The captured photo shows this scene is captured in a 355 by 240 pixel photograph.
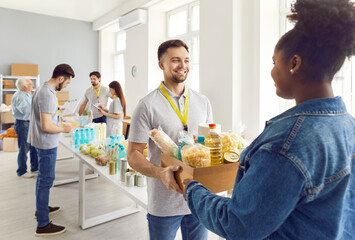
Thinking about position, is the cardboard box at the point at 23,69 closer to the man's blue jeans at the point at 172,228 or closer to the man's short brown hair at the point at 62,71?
the man's short brown hair at the point at 62,71

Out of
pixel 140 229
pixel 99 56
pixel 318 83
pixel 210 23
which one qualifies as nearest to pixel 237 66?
pixel 210 23

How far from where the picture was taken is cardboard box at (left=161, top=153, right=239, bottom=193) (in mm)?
893

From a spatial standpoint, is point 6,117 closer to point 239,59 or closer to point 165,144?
point 239,59

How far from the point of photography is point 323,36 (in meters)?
0.56

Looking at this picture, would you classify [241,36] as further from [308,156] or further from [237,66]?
[308,156]

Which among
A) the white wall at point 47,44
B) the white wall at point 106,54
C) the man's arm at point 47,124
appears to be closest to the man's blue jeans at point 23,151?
the man's arm at point 47,124

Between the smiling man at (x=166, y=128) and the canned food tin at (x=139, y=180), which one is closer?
the smiling man at (x=166, y=128)

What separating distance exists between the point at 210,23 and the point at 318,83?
3533 millimetres

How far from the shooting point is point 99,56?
8039 millimetres

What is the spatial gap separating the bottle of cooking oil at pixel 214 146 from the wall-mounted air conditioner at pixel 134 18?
5.07m

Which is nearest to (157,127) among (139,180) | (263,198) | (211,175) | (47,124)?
(211,175)

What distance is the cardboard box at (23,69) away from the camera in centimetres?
664

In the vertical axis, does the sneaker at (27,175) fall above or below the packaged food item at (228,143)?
below

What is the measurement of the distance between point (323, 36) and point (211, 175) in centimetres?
57
